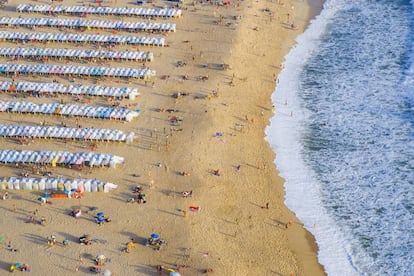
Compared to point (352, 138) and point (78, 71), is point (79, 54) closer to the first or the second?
point (78, 71)

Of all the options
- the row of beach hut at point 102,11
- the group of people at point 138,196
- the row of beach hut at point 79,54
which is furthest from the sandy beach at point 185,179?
the row of beach hut at point 102,11

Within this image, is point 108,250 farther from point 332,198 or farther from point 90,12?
point 90,12

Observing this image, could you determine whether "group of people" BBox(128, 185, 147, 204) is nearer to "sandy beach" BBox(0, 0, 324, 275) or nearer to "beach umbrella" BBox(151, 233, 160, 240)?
"sandy beach" BBox(0, 0, 324, 275)

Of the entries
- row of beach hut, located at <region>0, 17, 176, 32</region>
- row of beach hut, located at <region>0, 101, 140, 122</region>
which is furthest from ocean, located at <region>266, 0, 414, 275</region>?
row of beach hut, located at <region>0, 17, 176, 32</region>

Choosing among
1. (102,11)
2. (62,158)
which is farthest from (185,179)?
(102,11)

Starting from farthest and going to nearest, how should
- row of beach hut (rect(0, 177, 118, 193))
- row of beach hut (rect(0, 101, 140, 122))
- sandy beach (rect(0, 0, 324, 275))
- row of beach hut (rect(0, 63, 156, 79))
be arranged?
row of beach hut (rect(0, 63, 156, 79)) → row of beach hut (rect(0, 101, 140, 122)) → row of beach hut (rect(0, 177, 118, 193)) → sandy beach (rect(0, 0, 324, 275))

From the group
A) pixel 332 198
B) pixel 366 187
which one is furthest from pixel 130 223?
pixel 366 187
